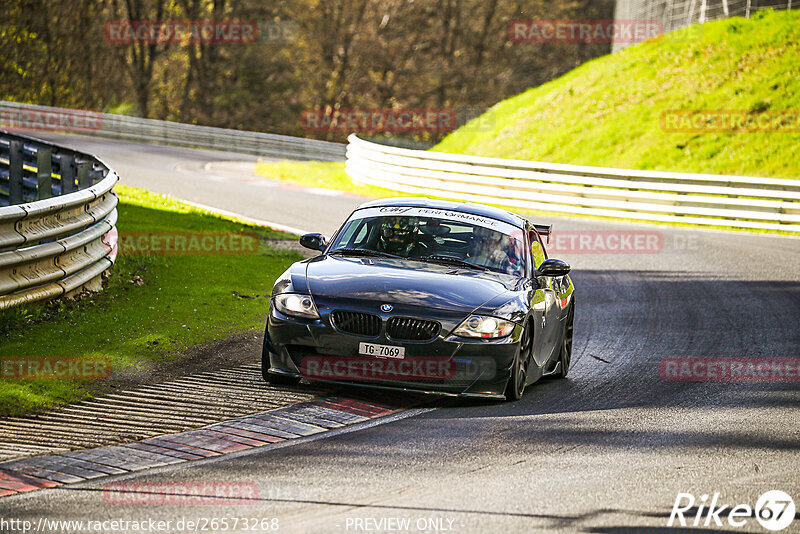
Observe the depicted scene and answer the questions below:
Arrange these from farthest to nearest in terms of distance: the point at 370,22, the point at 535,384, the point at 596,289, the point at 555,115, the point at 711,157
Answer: the point at 370,22 < the point at 555,115 < the point at 711,157 < the point at 596,289 < the point at 535,384

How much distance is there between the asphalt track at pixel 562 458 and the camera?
18.3 feet

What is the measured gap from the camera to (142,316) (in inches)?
431

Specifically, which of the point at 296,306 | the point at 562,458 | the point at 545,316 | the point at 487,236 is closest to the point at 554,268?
the point at 545,316

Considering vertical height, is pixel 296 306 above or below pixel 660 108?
below

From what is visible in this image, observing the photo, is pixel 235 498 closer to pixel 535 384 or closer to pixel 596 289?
pixel 535 384

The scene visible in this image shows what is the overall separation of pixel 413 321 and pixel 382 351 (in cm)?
32

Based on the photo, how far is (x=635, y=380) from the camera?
32.1 ft

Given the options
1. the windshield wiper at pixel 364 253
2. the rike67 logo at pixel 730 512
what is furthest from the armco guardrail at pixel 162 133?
the rike67 logo at pixel 730 512

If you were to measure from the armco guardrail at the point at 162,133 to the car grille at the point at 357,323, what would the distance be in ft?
112

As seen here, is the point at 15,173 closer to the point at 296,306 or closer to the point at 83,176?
the point at 83,176

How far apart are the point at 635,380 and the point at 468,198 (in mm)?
18639

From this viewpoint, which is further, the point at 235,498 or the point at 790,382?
the point at 790,382

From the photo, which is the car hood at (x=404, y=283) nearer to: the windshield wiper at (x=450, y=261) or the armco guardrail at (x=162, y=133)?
the windshield wiper at (x=450, y=261)

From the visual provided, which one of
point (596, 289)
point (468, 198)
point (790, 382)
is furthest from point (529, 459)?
point (468, 198)
